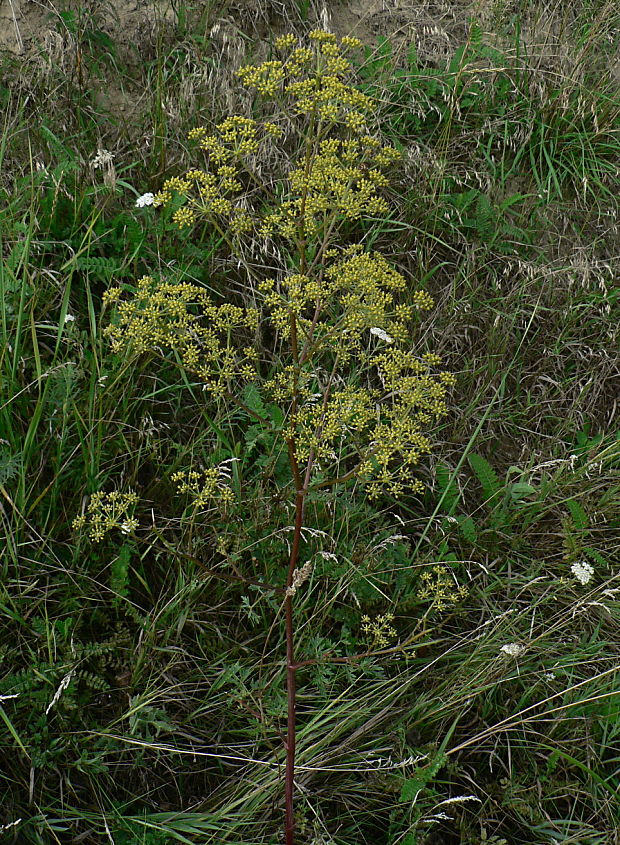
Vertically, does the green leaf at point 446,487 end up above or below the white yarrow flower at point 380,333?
below

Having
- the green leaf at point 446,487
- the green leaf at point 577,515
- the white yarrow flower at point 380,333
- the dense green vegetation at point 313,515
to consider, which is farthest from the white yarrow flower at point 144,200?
the green leaf at point 577,515

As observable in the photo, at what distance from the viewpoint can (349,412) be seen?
1.94m

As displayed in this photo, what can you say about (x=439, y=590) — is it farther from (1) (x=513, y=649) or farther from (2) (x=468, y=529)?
(2) (x=468, y=529)

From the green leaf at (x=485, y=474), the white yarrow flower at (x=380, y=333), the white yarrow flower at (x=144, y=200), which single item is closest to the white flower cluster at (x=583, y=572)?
Result: the green leaf at (x=485, y=474)

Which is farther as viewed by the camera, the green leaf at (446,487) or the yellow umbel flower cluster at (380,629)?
the green leaf at (446,487)

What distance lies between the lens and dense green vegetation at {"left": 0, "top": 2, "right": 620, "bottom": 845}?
2391mm

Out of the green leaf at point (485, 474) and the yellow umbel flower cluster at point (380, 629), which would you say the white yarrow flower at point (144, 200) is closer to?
the green leaf at point (485, 474)

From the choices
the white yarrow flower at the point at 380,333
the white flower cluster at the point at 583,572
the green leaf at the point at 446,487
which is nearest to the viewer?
the white yarrow flower at the point at 380,333

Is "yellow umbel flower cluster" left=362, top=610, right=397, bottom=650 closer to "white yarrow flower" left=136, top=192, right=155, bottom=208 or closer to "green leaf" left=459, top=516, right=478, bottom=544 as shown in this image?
"green leaf" left=459, top=516, right=478, bottom=544

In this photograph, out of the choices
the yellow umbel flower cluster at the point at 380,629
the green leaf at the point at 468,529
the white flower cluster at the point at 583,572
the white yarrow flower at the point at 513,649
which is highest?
the yellow umbel flower cluster at the point at 380,629

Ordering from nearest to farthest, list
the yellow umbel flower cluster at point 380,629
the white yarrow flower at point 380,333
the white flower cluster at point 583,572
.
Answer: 1. the yellow umbel flower cluster at point 380,629
2. the white yarrow flower at point 380,333
3. the white flower cluster at point 583,572

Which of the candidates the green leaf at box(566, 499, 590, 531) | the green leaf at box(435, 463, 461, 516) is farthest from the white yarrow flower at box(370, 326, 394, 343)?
the green leaf at box(566, 499, 590, 531)

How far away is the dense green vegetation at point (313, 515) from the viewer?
239 centimetres

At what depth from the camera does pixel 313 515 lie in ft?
9.43
